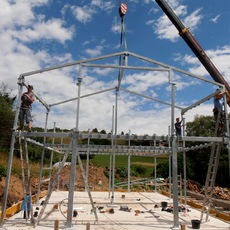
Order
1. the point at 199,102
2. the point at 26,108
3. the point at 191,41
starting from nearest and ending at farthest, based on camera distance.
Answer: the point at 26,108 < the point at 199,102 < the point at 191,41

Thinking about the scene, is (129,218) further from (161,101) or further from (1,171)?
(1,171)

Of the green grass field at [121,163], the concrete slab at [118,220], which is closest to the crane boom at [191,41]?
the concrete slab at [118,220]

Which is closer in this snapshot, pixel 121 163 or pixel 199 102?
pixel 199 102

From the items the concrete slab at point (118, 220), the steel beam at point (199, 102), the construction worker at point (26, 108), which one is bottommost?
the concrete slab at point (118, 220)

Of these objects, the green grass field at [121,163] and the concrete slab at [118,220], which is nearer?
the concrete slab at [118,220]

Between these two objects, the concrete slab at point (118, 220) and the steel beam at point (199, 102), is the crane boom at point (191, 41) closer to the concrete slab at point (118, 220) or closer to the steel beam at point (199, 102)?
the steel beam at point (199, 102)

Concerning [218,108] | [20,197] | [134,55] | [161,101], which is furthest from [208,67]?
[20,197]

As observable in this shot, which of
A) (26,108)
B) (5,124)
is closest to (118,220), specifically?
(26,108)

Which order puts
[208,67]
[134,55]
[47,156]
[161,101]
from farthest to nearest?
[47,156], [208,67], [161,101], [134,55]

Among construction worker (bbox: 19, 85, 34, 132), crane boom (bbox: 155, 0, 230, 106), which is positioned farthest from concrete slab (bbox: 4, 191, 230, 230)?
crane boom (bbox: 155, 0, 230, 106)

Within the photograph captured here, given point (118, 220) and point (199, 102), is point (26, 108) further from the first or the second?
point (199, 102)

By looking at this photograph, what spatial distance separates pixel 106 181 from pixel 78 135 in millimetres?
15061

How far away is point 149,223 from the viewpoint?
21.7 ft

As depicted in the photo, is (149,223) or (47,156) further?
(47,156)
